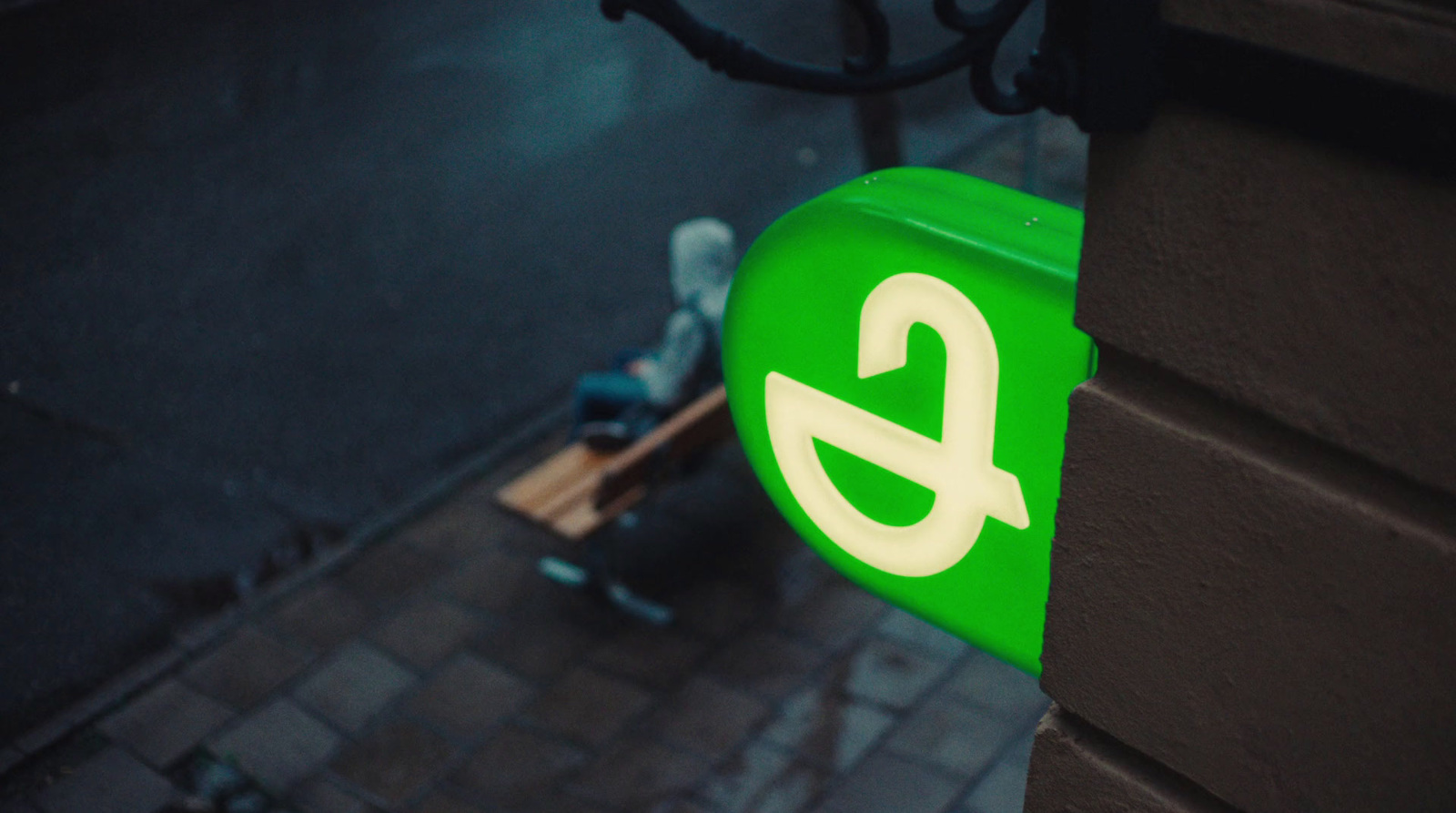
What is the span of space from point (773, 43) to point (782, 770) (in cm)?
827

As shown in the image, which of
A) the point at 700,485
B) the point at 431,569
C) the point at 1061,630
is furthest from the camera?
the point at 700,485

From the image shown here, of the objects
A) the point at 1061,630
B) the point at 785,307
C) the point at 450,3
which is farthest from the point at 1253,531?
the point at 450,3

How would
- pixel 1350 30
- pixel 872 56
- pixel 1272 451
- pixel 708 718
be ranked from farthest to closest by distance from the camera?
pixel 708 718 < pixel 872 56 < pixel 1272 451 < pixel 1350 30

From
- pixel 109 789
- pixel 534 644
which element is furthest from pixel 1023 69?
pixel 109 789

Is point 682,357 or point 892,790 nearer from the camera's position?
point 892,790

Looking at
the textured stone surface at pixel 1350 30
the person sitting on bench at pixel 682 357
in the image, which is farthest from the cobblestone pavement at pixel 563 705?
the textured stone surface at pixel 1350 30

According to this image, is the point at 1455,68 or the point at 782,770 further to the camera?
the point at 782,770

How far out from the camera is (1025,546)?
1.83 metres

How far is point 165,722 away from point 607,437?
2.12 metres

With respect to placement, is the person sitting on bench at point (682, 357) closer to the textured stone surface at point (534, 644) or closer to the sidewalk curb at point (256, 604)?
the textured stone surface at point (534, 644)

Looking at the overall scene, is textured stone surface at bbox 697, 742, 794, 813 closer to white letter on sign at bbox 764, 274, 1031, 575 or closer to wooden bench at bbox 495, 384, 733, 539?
wooden bench at bbox 495, 384, 733, 539

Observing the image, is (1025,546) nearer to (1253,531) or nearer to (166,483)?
(1253,531)

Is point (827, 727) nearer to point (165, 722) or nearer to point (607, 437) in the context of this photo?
point (607, 437)

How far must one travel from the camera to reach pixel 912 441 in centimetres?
187
